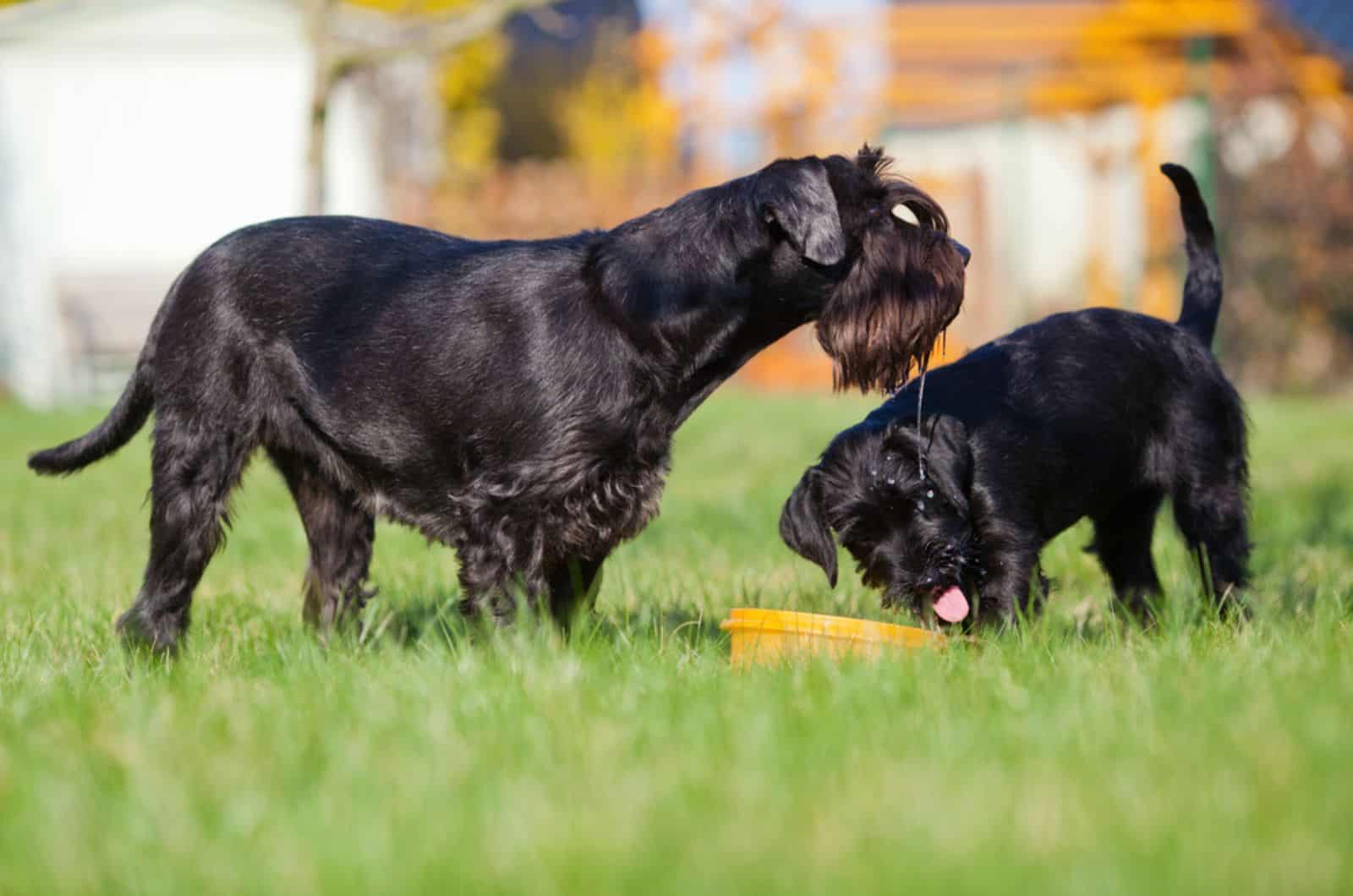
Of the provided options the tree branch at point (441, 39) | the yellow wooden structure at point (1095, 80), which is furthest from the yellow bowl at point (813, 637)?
the yellow wooden structure at point (1095, 80)

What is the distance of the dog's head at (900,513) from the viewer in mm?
4426

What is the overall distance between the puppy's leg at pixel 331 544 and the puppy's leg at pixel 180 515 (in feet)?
1.36

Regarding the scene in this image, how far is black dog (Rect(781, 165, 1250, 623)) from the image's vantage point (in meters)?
4.46

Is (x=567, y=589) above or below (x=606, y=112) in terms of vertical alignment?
above

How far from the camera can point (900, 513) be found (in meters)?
4.50

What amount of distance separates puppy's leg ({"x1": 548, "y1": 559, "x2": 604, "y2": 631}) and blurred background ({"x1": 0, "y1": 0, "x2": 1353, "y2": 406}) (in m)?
9.83

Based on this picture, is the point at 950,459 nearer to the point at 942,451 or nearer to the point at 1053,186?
the point at 942,451

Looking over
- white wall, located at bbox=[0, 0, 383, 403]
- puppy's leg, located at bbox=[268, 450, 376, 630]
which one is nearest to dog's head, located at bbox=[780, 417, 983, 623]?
puppy's leg, located at bbox=[268, 450, 376, 630]

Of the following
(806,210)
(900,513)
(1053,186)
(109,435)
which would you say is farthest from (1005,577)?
(1053,186)

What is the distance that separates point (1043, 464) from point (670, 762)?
2.39m

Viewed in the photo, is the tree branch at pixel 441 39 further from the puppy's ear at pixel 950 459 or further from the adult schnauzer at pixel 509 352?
the puppy's ear at pixel 950 459

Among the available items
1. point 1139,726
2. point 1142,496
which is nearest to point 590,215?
point 1142,496

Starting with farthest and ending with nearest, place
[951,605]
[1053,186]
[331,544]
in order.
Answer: [1053,186], [331,544], [951,605]

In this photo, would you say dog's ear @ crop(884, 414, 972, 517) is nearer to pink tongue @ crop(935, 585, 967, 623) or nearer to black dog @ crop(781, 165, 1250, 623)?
black dog @ crop(781, 165, 1250, 623)
